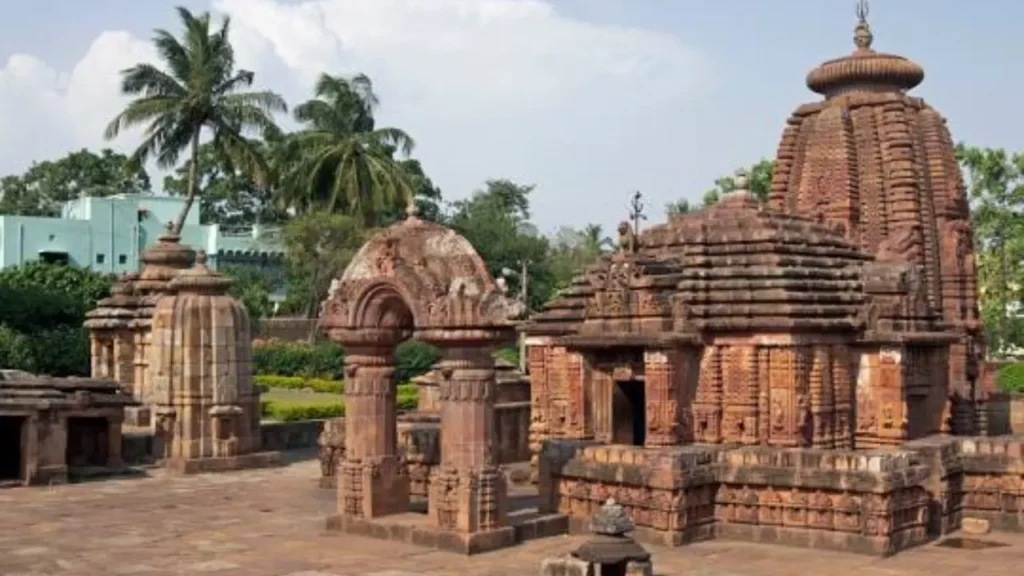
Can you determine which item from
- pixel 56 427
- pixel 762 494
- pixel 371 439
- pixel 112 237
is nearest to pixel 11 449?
pixel 56 427

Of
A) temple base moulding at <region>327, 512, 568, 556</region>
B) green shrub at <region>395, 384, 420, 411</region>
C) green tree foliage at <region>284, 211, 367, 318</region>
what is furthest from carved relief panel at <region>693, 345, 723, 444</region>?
green tree foliage at <region>284, 211, 367, 318</region>

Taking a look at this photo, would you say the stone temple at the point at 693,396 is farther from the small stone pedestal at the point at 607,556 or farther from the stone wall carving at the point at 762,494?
the small stone pedestal at the point at 607,556

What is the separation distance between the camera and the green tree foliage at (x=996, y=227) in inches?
1880

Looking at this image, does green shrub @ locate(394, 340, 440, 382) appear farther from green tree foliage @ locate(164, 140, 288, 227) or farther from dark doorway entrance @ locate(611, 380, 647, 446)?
green tree foliage @ locate(164, 140, 288, 227)

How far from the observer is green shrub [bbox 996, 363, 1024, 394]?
39.9 m

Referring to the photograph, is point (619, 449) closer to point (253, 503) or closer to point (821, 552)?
point (821, 552)

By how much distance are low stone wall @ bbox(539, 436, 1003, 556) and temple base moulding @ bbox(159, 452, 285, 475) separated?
30.4ft

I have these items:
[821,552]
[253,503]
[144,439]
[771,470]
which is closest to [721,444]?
[771,470]

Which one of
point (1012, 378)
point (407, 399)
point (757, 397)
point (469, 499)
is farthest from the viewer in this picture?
point (1012, 378)

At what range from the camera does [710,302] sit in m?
15.9

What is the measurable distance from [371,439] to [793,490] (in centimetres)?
535

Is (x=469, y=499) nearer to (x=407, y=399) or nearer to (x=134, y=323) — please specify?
(x=134, y=323)

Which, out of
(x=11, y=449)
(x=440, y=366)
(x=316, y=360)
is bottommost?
(x=11, y=449)

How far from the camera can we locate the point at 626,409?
54.9 feet
